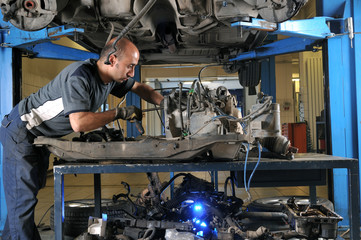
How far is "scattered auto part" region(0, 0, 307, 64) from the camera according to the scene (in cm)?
227

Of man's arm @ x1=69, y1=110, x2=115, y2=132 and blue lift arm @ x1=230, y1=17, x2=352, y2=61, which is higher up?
blue lift arm @ x1=230, y1=17, x2=352, y2=61

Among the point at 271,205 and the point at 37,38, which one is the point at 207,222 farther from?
the point at 37,38

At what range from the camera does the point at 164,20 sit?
3201 millimetres

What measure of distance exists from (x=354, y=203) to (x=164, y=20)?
2.38 meters

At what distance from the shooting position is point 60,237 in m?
1.73

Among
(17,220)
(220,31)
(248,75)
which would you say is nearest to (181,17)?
(220,31)

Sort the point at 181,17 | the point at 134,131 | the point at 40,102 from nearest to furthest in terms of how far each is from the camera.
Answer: the point at 40,102 < the point at 181,17 < the point at 134,131

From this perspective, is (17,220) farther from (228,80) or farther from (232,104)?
(228,80)

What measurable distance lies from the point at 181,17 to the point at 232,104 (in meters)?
0.97

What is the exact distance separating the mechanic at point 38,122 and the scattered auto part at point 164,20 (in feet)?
0.89

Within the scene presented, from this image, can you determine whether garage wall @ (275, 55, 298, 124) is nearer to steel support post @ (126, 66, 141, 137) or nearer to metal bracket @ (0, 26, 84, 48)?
steel support post @ (126, 66, 141, 137)

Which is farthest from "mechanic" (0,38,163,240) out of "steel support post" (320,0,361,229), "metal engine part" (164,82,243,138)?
"steel support post" (320,0,361,229)

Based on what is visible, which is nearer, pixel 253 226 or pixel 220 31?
pixel 253 226

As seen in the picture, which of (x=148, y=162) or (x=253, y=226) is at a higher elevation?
(x=148, y=162)
